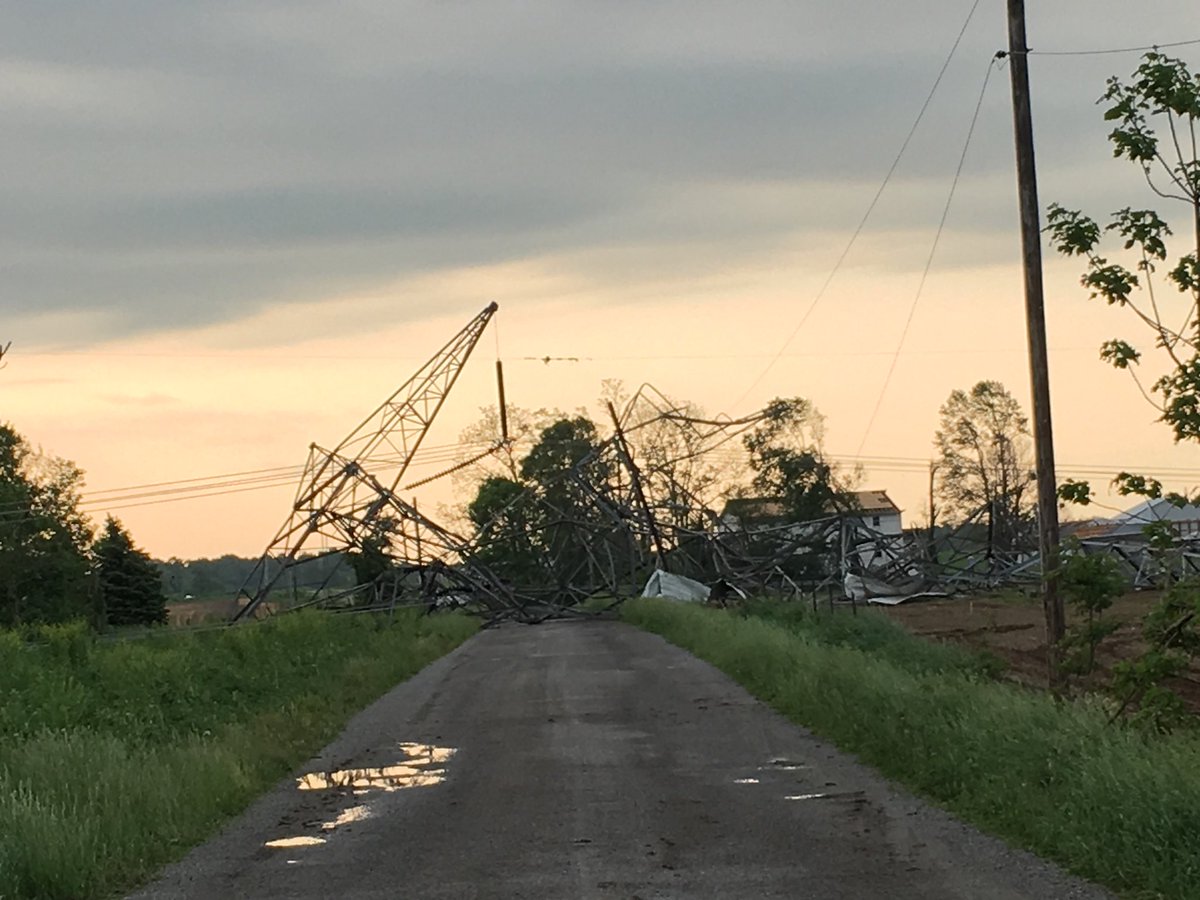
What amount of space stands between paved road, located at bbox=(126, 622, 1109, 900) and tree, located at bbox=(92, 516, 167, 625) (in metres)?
74.1

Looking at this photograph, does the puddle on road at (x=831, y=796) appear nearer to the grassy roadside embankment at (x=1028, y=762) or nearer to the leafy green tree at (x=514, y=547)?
the grassy roadside embankment at (x=1028, y=762)

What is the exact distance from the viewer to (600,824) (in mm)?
10828

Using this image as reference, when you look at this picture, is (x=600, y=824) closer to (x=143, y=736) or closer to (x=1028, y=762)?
(x=1028, y=762)

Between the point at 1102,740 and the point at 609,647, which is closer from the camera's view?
the point at 1102,740

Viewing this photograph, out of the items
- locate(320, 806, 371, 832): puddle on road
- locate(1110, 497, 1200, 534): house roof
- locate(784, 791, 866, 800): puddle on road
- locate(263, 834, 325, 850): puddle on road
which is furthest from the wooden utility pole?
locate(263, 834, 325, 850): puddle on road

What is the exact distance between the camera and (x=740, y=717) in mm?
17766

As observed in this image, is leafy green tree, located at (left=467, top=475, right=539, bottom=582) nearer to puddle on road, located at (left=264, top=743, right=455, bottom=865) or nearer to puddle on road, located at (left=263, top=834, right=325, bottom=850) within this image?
puddle on road, located at (left=264, top=743, right=455, bottom=865)

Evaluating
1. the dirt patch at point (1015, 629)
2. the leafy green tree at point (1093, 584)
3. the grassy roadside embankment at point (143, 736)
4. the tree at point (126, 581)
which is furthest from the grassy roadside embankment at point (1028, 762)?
the tree at point (126, 581)

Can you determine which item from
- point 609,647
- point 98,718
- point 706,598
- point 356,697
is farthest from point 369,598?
point 98,718

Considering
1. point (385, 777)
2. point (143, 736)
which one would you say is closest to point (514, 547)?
point (143, 736)

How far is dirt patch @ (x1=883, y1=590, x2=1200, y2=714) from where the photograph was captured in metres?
24.9

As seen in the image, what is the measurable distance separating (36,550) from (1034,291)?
8401cm

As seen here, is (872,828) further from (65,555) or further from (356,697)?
(65,555)

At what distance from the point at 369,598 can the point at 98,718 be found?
41.9m
